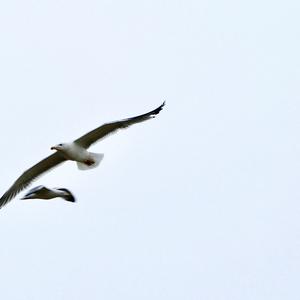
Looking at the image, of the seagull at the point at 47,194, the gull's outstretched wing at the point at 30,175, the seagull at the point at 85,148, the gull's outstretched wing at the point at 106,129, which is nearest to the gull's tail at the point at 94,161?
the seagull at the point at 85,148

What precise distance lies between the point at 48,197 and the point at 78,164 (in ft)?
2.51

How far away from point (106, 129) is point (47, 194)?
48.2 inches

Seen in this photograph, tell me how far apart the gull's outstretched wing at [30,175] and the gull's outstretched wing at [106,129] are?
70 centimetres

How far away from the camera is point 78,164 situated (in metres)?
14.8

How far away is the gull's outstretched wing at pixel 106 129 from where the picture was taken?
14383 millimetres

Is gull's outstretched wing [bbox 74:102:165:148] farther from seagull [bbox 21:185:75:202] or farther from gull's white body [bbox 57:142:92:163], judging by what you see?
seagull [bbox 21:185:75:202]

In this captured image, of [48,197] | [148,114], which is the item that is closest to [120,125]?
[148,114]

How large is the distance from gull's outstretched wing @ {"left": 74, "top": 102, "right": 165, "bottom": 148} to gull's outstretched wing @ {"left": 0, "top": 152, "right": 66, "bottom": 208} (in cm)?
70

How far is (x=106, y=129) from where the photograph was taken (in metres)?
14.7

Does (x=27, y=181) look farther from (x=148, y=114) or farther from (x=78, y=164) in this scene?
(x=148, y=114)

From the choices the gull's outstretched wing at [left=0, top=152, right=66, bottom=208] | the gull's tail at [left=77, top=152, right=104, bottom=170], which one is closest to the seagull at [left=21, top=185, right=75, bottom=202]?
the gull's tail at [left=77, top=152, right=104, bottom=170]

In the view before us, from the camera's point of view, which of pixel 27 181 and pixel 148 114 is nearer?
pixel 148 114

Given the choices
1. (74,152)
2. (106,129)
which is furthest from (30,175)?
(106,129)

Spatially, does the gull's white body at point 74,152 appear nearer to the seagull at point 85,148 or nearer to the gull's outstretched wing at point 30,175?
the seagull at point 85,148
